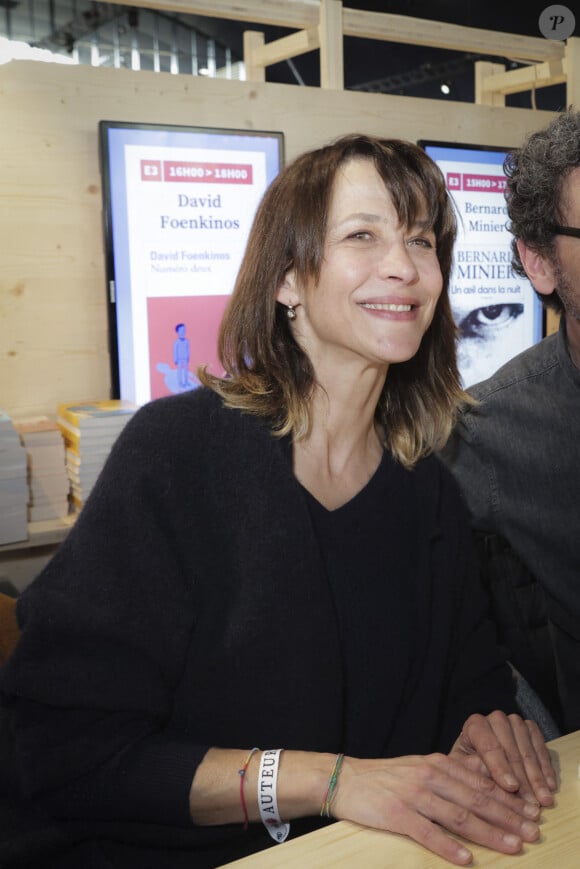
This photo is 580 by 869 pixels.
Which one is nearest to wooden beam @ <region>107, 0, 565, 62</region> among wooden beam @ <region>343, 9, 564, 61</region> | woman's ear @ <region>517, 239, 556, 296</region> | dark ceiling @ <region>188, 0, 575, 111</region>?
wooden beam @ <region>343, 9, 564, 61</region>

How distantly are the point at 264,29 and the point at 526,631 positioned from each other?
8059mm

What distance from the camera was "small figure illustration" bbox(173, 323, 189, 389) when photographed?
11.3 ft

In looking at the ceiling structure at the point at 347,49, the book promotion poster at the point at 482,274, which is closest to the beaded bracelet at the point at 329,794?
the book promotion poster at the point at 482,274

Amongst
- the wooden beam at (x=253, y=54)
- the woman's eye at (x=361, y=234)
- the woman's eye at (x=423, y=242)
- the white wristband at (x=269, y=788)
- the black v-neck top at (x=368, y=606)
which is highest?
the wooden beam at (x=253, y=54)

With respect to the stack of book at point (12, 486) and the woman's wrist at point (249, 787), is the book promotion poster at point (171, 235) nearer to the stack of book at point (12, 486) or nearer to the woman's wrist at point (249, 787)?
the stack of book at point (12, 486)

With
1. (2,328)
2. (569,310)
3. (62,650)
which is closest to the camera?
(62,650)

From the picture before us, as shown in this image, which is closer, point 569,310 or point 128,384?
point 569,310

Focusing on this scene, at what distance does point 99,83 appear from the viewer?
3256 mm

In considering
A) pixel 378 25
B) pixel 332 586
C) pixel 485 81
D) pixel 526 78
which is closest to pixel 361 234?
pixel 332 586

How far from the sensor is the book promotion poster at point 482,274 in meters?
4.17

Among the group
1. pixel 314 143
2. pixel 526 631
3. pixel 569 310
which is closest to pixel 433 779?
pixel 526 631

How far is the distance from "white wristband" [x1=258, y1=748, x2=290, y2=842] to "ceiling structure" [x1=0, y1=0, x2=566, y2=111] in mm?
5681

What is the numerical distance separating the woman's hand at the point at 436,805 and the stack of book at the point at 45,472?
2027mm

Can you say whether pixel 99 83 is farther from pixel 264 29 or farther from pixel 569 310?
pixel 264 29
